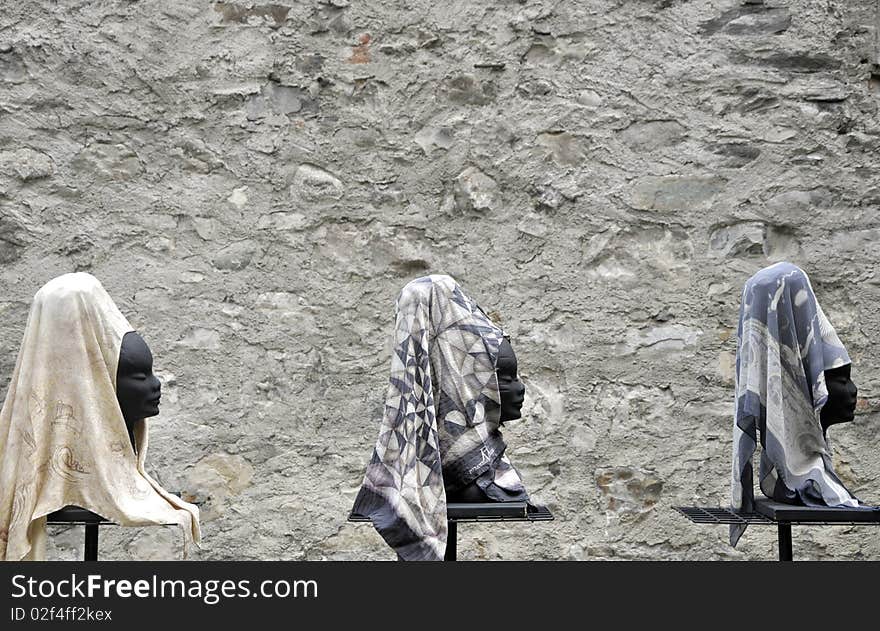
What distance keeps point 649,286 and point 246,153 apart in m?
1.84

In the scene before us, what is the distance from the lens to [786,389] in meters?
3.29

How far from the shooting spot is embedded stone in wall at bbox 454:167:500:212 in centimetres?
484

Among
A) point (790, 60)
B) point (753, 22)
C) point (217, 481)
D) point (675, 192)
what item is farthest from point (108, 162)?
point (790, 60)

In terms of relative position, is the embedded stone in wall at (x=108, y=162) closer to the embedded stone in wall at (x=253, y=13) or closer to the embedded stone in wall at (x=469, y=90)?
the embedded stone in wall at (x=253, y=13)

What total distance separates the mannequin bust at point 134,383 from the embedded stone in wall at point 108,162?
1801 millimetres

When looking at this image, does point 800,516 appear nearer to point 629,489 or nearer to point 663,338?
point 629,489

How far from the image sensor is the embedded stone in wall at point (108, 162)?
4.79 meters

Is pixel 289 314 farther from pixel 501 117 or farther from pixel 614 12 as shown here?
pixel 614 12

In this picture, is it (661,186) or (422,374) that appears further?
(661,186)

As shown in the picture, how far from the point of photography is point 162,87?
4.85 metres

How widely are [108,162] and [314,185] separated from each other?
0.89 metres

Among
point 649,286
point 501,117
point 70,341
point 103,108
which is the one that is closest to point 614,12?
point 501,117

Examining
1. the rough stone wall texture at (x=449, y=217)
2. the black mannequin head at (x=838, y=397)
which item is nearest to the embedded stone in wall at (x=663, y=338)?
the rough stone wall texture at (x=449, y=217)

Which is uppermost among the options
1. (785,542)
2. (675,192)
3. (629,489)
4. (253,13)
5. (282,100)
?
(253,13)
